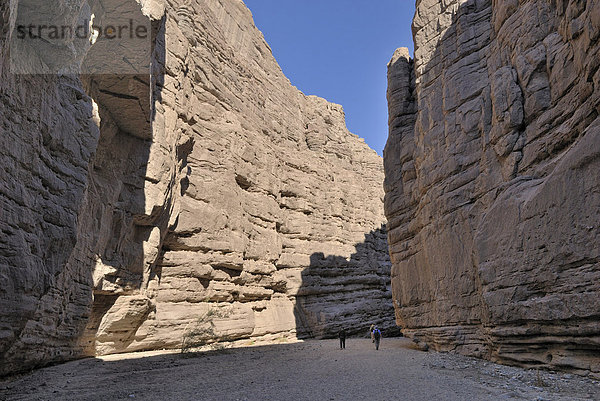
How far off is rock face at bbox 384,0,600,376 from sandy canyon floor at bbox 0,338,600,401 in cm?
135

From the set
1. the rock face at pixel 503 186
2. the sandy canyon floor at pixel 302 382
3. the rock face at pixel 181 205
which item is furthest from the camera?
the rock face at pixel 503 186

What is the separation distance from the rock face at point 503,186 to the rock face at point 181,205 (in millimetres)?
9128

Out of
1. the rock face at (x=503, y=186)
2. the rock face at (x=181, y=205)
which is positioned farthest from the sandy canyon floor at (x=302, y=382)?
the rock face at (x=503, y=186)

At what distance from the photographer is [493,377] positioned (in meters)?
8.57

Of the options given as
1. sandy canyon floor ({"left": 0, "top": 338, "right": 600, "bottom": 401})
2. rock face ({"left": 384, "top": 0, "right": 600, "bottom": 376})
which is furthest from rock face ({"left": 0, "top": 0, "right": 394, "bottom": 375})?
rock face ({"left": 384, "top": 0, "right": 600, "bottom": 376})

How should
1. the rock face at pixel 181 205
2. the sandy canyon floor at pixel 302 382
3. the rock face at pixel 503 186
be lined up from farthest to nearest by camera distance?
the rock face at pixel 503 186
the rock face at pixel 181 205
the sandy canyon floor at pixel 302 382

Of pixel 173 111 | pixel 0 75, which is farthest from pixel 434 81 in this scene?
pixel 0 75

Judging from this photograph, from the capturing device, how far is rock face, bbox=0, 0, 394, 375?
23.7ft

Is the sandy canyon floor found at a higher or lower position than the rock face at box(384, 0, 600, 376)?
lower

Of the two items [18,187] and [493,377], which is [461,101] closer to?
[493,377]

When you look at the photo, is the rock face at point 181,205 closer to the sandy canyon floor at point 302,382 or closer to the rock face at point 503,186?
the sandy canyon floor at point 302,382

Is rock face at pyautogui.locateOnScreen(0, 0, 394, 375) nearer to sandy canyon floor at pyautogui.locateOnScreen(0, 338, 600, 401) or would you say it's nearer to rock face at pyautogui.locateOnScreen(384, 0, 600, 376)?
sandy canyon floor at pyautogui.locateOnScreen(0, 338, 600, 401)

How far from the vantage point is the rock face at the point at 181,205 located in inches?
285

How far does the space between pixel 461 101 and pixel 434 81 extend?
2.59 m
